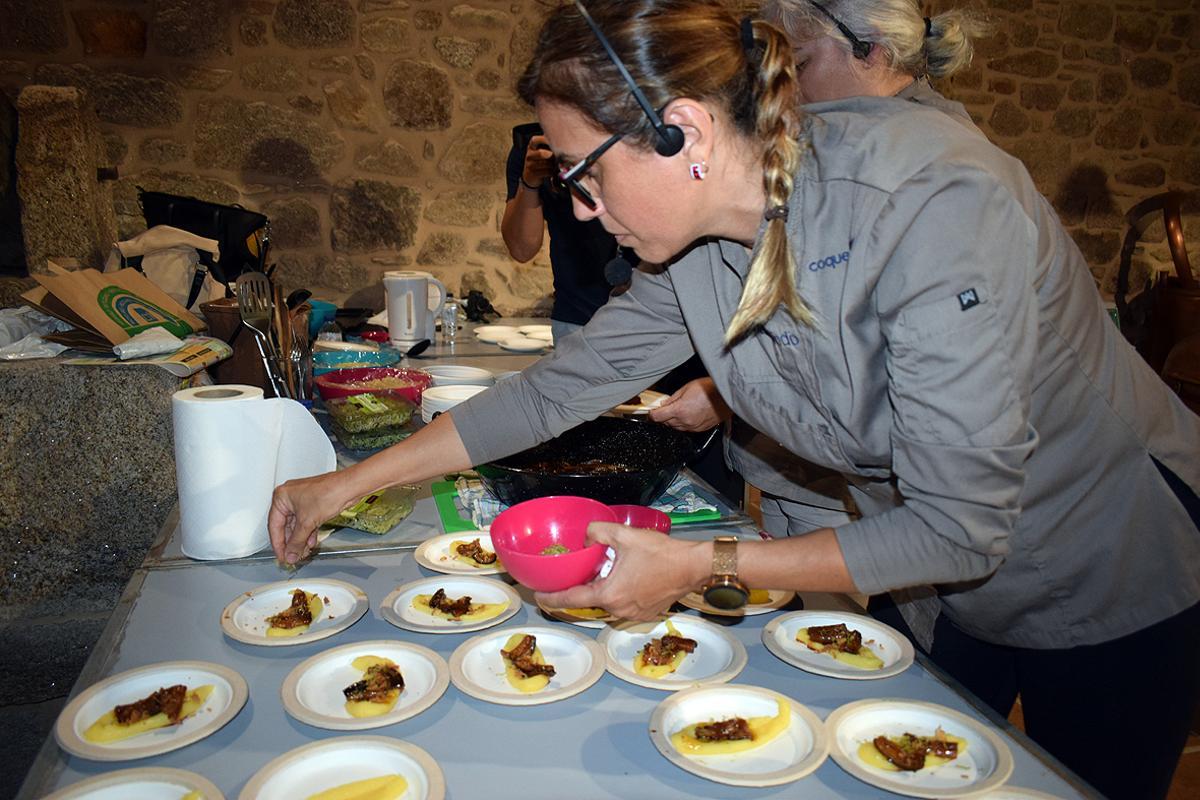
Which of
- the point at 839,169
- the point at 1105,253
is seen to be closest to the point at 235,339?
the point at 839,169

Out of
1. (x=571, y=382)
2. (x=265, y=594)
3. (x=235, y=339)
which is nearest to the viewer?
(x=265, y=594)

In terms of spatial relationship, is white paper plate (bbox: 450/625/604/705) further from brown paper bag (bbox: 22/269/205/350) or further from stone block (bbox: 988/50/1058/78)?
stone block (bbox: 988/50/1058/78)

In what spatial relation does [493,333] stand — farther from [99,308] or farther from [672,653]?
[672,653]

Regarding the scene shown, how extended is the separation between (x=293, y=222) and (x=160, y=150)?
2.05ft

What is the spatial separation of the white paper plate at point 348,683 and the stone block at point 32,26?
3.71m

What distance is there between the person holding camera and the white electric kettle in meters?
0.41

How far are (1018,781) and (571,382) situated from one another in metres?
0.85

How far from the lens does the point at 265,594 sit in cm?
125

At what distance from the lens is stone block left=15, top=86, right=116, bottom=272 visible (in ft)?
9.07

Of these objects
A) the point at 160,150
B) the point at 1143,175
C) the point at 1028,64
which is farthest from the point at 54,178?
the point at 1143,175

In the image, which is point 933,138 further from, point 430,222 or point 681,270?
point 430,222

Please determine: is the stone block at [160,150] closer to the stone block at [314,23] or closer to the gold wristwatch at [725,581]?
the stone block at [314,23]

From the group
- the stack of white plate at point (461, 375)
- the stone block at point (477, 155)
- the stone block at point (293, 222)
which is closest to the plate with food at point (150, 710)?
the stack of white plate at point (461, 375)

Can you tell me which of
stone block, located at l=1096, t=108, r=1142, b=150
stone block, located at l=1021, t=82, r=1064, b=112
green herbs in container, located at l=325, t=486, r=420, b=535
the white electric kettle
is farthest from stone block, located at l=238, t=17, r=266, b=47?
stone block, located at l=1096, t=108, r=1142, b=150
